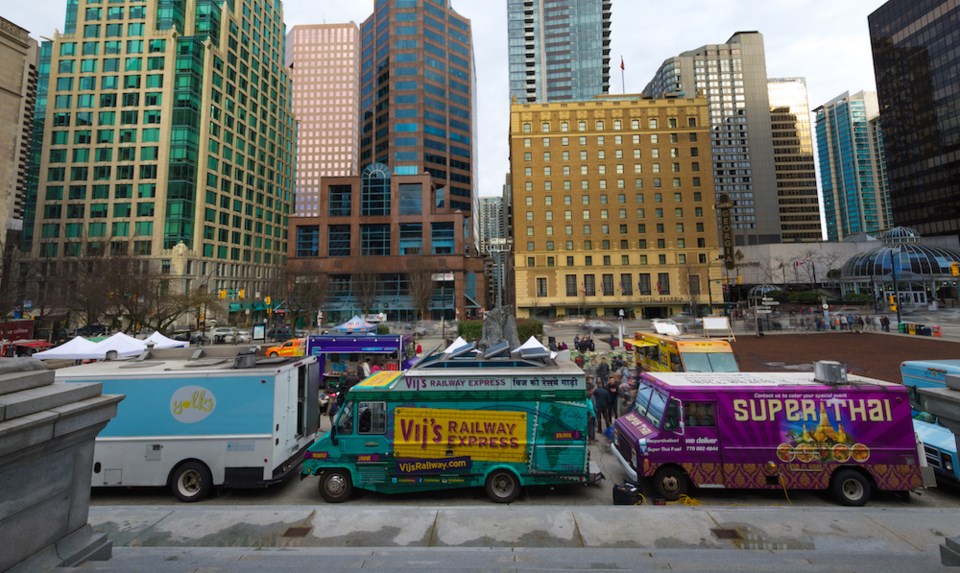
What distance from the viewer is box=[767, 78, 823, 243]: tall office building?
12644cm

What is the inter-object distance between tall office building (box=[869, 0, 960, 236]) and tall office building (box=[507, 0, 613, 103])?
194 feet

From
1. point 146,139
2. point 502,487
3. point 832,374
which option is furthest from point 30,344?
point 146,139

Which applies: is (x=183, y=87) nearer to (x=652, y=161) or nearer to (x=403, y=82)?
(x=403, y=82)

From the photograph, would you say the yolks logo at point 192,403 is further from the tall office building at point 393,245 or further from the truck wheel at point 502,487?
the tall office building at point 393,245

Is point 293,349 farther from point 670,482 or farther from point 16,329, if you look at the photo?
point 16,329

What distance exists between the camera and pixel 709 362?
14.8 meters

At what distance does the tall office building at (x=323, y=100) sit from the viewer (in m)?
146

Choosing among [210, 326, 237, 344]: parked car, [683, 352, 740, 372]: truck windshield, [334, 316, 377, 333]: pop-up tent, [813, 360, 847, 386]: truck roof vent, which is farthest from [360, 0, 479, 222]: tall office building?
[813, 360, 847, 386]: truck roof vent

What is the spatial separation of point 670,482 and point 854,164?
215 m

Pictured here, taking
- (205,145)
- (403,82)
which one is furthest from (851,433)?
(403,82)

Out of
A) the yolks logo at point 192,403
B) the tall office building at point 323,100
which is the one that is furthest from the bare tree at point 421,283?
the tall office building at point 323,100

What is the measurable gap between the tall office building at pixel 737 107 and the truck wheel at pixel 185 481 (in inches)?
5463

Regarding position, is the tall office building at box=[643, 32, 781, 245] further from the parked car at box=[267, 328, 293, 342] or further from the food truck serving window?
the food truck serving window

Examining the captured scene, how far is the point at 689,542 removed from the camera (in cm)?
522
